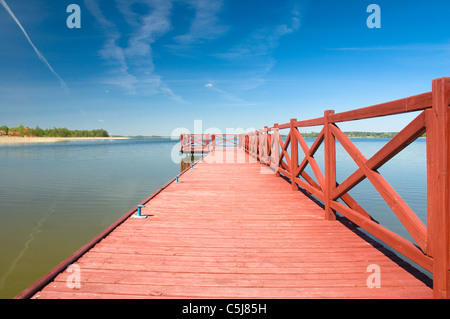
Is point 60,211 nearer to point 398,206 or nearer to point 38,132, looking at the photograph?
point 398,206

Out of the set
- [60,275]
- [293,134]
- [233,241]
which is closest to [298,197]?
[293,134]

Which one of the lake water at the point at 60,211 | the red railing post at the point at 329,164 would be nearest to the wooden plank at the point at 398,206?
the red railing post at the point at 329,164

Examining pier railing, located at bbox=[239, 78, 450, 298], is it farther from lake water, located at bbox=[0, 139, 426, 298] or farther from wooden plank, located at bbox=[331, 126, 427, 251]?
lake water, located at bbox=[0, 139, 426, 298]

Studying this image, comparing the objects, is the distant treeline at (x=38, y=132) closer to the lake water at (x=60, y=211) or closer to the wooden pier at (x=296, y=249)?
the lake water at (x=60, y=211)

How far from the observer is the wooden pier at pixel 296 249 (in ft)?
6.04

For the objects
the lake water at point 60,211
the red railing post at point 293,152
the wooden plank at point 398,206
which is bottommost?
the lake water at point 60,211

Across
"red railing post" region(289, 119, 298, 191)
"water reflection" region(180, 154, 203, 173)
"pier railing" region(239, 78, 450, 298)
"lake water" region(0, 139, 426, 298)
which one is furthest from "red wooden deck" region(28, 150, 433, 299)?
"water reflection" region(180, 154, 203, 173)

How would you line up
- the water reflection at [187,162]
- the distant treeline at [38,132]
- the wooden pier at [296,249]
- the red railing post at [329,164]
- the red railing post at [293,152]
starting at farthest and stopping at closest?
the distant treeline at [38,132]
the water reflection at [187,162]
the red railing post at [293,152]
the red railing post at [329,164]
the wooden pier at [296,249]

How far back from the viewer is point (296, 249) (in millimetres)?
2834

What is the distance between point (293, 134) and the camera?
19.3ft

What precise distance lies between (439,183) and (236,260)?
5.91ft

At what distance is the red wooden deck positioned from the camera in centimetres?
206

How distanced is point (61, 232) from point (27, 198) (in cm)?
459
